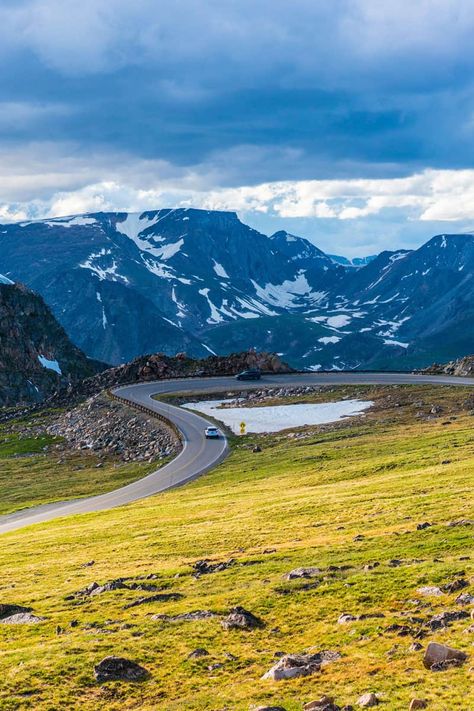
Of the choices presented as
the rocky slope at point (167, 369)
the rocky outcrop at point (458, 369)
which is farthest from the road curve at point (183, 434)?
the rocky slope at point (167, 369)

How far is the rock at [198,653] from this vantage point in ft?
62.3

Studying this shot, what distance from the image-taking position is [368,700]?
15016 mm

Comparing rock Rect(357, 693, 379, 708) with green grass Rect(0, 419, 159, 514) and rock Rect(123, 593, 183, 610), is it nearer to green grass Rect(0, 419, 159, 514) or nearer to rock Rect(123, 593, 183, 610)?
rock Rect(123, 593, 183, 610)

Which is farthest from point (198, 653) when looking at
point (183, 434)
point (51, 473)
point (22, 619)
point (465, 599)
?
point (183, 434)

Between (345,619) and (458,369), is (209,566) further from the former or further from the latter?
(458,369)

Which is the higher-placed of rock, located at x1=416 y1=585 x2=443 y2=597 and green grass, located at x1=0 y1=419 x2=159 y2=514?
rock, located at x1=416 y1=585 x2=443 y2=597

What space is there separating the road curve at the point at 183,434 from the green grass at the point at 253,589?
7770 millimetres

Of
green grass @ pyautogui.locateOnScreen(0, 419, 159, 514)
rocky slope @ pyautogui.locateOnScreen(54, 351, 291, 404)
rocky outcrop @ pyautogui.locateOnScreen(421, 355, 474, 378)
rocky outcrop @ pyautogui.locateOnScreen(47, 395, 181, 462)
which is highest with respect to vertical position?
rocky slope @ pyautogui.locateOnScreen(54, 351, 291, 404)

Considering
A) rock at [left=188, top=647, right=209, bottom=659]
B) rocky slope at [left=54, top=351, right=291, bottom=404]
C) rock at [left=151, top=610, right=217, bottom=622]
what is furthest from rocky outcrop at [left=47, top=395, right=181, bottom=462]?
rock at [left=188, top=647, right=209, bottom=659]

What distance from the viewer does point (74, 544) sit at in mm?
37062

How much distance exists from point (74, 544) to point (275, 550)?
12.5 m

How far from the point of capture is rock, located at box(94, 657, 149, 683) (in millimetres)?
18156

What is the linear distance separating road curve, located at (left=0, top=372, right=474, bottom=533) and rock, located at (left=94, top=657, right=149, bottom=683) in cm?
3401

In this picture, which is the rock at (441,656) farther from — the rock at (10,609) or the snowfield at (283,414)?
the snowfield at (283,414)
